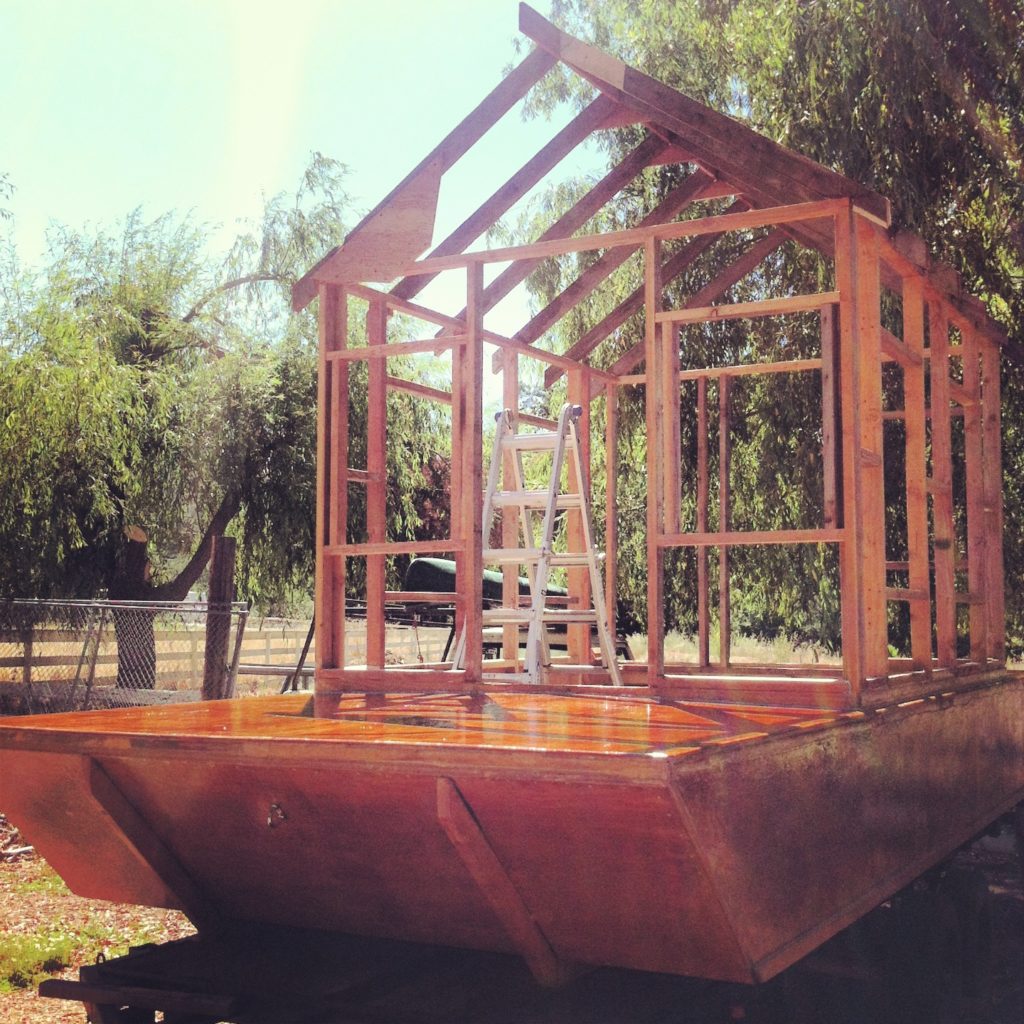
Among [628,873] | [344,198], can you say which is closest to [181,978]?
[628,873]

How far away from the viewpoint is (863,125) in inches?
371

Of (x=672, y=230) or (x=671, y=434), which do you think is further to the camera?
(x=671, y=434)

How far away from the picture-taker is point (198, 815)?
362 centimetres

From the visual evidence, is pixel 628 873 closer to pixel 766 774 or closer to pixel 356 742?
pixel 766 774

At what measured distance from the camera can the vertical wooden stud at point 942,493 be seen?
618 centimetres

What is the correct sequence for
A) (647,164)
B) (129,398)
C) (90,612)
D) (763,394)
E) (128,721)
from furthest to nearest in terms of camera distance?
1. (129,398)
2. (90,612)
3. (763,394)
4. (647,164)
5. (128,721)

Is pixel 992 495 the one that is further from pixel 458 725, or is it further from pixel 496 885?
pixel 496 885

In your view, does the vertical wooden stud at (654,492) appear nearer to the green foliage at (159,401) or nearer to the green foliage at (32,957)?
the green foliage at (32,957)

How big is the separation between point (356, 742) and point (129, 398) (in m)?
12.9

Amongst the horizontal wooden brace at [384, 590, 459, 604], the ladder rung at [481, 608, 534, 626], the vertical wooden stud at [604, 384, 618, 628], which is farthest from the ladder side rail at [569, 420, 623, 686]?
the vertical wooden stud at [604, 384, 618, 628]

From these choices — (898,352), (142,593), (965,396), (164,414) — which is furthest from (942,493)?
(142,593)

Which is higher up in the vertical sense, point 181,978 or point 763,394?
point 763,394

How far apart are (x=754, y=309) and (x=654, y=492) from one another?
96cm

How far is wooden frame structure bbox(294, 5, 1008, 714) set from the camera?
480cm
